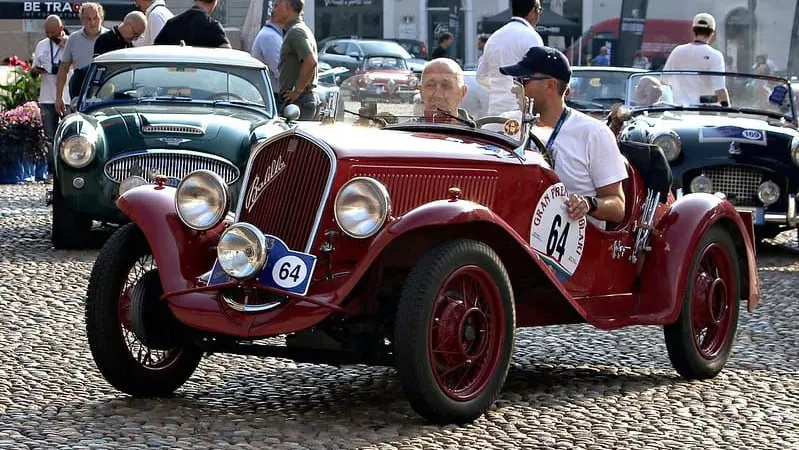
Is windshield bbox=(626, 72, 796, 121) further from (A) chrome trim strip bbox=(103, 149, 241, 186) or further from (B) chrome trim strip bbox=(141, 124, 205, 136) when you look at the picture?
(B) chrome trim strip bbox=(141, 124, 205, 136)

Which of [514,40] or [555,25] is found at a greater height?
[514,40]

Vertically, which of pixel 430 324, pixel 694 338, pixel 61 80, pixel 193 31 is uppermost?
pixel 193 31

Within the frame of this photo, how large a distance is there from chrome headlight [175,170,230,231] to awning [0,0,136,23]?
27.0m

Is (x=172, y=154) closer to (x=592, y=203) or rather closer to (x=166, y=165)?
(x=166, y=165)

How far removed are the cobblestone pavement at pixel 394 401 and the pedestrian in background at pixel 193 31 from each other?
4.88m

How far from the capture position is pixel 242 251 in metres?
5.10

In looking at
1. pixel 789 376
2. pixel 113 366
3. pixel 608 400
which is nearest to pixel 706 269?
pixel 789 376

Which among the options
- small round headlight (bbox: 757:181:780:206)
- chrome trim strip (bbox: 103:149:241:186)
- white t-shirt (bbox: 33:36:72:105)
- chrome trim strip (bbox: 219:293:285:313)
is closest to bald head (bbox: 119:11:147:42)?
white t-shirt (bbox: 33:36:72:105)

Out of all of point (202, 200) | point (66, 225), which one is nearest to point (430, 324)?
point (202, 200)

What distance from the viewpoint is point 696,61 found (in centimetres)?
1210

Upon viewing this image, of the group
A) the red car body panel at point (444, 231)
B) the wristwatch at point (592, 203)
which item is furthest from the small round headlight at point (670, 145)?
the wristwatch at point (592, 203)

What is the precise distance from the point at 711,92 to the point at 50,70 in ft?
24.2

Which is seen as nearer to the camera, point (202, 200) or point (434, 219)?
point (434, 219)

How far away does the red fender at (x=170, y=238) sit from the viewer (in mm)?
5363
